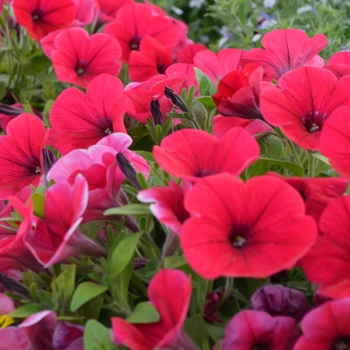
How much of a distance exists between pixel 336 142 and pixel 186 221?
0.68 feet

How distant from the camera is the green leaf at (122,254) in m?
0.63

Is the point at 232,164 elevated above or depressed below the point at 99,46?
above

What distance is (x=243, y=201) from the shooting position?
588 mm

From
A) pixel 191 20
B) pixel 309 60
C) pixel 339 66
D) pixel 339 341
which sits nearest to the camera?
pixel 339 341

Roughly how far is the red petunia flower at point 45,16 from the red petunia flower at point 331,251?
103 centimetres

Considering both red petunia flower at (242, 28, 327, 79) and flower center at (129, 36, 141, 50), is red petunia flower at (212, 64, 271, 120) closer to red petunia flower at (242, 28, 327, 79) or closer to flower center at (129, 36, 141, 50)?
red petunia flower at (242, 28, 327, 79)

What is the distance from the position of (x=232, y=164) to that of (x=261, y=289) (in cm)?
14

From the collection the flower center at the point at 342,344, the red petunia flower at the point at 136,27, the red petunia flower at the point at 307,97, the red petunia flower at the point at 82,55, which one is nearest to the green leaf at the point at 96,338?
the flower center at the point at 342,344

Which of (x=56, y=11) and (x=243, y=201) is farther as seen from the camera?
(x=56, y=11)

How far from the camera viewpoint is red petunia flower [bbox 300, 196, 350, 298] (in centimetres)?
59

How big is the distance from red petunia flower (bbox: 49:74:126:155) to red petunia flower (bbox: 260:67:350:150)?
0.26 metres

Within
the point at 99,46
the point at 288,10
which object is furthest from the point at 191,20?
the point at 99,46

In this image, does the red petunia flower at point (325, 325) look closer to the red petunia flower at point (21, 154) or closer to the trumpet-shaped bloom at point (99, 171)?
the trumpet-shaped bloom at point (99, 171)

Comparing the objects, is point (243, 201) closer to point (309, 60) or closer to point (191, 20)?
point (309, 60)
